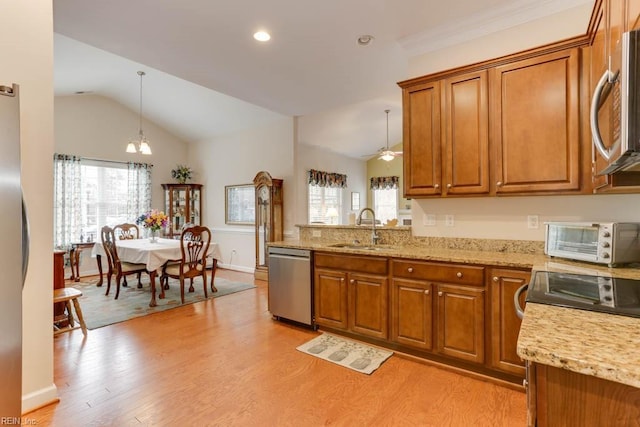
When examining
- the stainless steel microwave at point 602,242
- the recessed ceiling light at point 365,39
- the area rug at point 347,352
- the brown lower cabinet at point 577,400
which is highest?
the recessed ceiling light at point 365,39

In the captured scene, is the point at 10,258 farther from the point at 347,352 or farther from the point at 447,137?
the point at 447,137

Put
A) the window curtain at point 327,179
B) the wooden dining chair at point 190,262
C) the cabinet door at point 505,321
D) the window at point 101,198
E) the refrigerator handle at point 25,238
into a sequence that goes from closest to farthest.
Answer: the refrigerator handle at point 25,238 → the cabinet door at point 505,321 → the wooden dining chair at point 190,262 → the window at point 101,198 → the window curtain at point 327,179

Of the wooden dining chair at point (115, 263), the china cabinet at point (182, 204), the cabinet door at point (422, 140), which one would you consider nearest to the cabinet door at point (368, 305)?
the cabinet door at point (422, 140)

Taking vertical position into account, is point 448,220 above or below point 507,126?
below

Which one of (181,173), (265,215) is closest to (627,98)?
(265,215)

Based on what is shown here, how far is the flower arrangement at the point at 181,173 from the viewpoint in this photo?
24.1ft

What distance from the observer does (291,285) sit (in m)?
3.42

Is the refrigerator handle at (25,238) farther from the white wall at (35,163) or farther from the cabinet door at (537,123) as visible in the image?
the cabinet door at (537,123)

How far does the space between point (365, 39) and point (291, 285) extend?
2.52 meters

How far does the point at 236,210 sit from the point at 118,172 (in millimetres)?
2504

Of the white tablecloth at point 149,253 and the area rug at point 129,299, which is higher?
the white tablecloth at point 149,253

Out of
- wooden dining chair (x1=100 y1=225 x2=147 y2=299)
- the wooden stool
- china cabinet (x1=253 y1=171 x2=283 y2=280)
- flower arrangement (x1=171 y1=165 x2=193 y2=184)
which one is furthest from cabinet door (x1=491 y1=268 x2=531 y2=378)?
flower arrangement (x1=171 y1=165 x2=193 y2=184)

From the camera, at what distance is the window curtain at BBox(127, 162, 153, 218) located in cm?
677

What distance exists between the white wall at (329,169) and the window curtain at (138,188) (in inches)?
132
